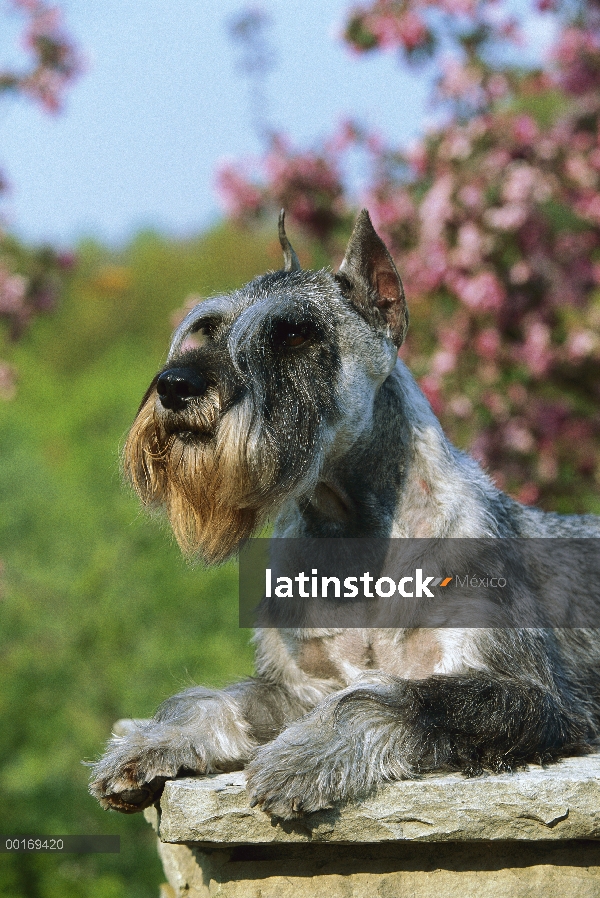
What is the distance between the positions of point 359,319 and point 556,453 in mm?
4246

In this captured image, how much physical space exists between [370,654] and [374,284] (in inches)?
51.1

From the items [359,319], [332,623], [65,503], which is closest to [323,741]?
[332,623]

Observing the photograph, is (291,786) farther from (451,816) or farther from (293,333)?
(293,333)

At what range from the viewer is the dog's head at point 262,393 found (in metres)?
3.14

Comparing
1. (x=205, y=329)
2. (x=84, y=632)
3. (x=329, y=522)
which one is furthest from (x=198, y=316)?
(x=84, y=632)

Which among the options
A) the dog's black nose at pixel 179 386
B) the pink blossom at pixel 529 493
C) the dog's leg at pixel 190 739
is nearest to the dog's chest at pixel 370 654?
the dog's leg at pixel 190 739

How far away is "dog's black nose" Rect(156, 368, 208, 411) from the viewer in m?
3.11

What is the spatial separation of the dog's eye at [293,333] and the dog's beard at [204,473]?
33 cm

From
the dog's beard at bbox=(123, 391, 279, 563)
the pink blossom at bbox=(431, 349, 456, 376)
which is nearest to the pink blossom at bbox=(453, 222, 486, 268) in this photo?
the pink blossom at bbox=(431, 349, 456, 376)

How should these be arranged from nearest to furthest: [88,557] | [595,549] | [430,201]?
[595,549]
[430,201]
[88,557]

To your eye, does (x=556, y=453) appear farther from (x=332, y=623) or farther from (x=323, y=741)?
(x=323, y=741)

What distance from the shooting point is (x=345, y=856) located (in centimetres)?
299

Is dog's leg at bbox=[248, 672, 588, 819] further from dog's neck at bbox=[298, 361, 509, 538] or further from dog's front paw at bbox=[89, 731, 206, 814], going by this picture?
dog's neck at bbox=[298, 361, 509, 538]

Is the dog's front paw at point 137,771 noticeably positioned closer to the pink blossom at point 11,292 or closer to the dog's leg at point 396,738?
the dog's leg at point 396,738
